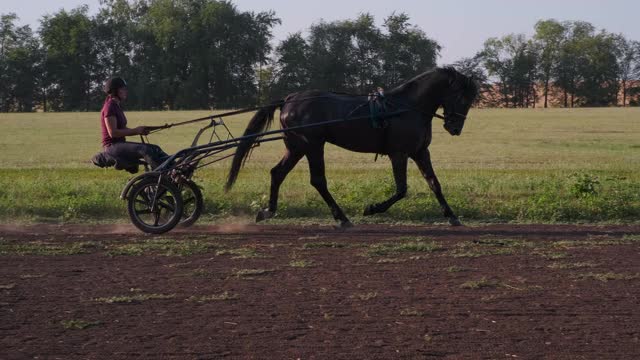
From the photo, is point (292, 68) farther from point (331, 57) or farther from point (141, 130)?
point (141, 130)

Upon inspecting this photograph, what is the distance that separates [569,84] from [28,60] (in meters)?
46.5

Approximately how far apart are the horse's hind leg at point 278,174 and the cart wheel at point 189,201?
92cm

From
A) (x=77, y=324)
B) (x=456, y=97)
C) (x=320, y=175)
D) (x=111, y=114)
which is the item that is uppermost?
(x=456, y=97)

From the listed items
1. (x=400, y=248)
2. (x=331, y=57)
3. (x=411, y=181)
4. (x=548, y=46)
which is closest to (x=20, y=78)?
(x=331, y=57)

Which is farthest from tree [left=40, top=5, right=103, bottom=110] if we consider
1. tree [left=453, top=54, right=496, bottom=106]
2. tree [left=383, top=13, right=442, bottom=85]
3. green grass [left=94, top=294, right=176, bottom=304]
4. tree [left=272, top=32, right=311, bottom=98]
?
green grass [left=94, top=294, right=176, bottom=304]

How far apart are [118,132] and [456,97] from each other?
4.11 meters

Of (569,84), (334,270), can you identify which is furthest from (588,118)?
(334,270)

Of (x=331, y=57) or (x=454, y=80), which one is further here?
(x=331, y=57)

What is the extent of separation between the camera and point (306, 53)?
53.9m

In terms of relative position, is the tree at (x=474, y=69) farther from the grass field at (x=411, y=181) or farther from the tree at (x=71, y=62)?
the tree at (x=71, y=62)

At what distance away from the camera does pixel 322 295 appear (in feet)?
22.7

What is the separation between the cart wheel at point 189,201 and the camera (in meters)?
10.6

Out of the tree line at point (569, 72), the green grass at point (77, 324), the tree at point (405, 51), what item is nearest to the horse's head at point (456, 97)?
the green grass at point (77, 324)

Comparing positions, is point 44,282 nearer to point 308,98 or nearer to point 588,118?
point 308,98
